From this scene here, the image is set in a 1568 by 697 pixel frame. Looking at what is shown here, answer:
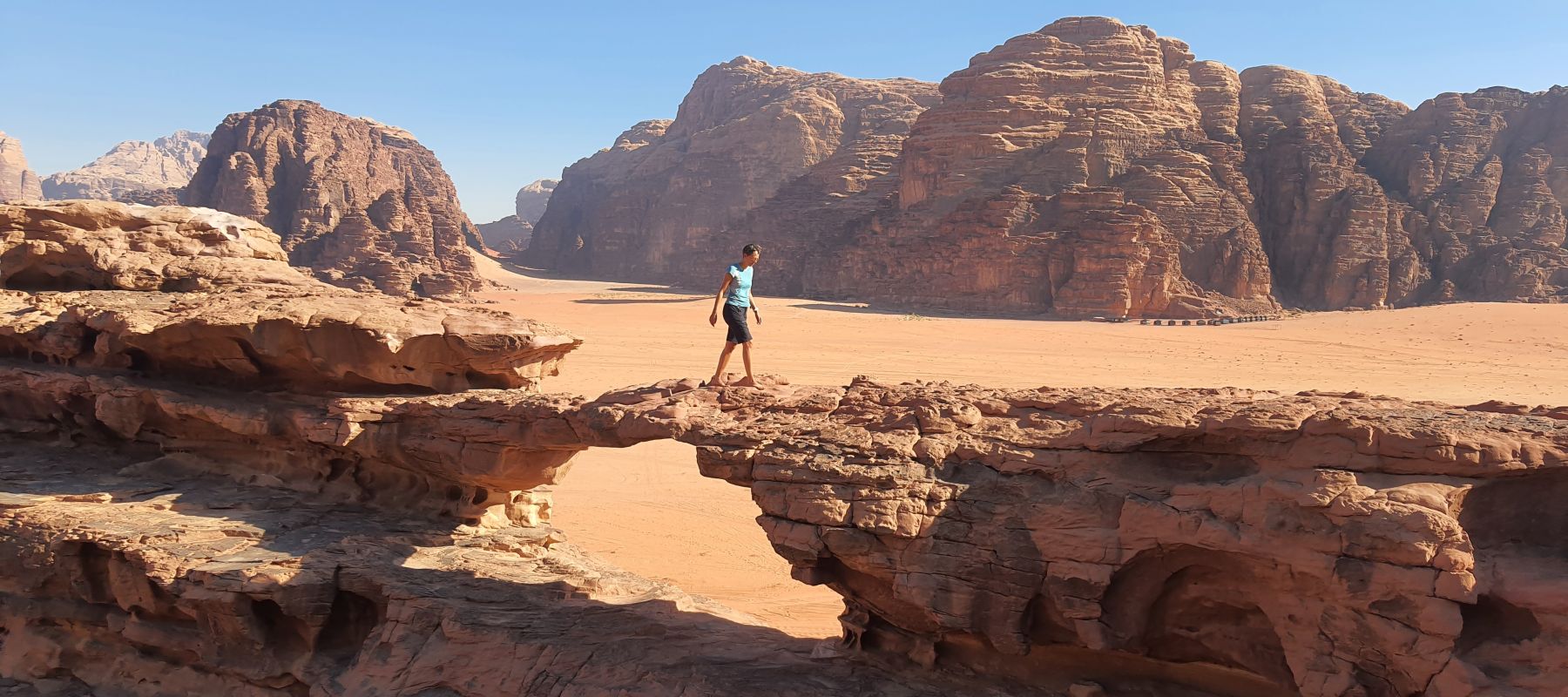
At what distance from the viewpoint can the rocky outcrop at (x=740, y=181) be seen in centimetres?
6988

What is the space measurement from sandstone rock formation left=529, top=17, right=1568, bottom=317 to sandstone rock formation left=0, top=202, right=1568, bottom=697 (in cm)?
3910

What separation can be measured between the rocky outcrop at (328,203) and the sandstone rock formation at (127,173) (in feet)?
206

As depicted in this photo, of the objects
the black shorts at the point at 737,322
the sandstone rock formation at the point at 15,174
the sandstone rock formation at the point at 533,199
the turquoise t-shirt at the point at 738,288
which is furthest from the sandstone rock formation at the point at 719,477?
the sandstone rock formation at the point at 533,199

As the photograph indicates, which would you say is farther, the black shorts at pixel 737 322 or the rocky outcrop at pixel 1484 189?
the rocky outcrop at pixel 1484 189

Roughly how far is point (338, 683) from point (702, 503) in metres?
6.84

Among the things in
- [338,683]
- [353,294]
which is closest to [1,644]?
[338,683]

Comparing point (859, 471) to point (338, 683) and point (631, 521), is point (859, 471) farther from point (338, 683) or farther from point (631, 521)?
point (631, 521)

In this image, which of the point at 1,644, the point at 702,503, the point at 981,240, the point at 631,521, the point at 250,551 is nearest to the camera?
the point at 250,551

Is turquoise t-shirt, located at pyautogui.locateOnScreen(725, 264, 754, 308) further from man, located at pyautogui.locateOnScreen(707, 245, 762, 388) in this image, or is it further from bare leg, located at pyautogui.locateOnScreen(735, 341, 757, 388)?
bare leg, located at pyautogui.locateOnScreen(735, 341, 757, 388)

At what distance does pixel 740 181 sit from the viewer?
86.1 metres

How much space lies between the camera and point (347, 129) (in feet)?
221

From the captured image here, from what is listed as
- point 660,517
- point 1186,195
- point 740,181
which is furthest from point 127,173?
point 660,517

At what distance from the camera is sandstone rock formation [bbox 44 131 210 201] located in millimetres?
124688

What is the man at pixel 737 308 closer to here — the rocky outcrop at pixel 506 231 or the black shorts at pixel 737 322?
the black shorts at pixel 737 322
